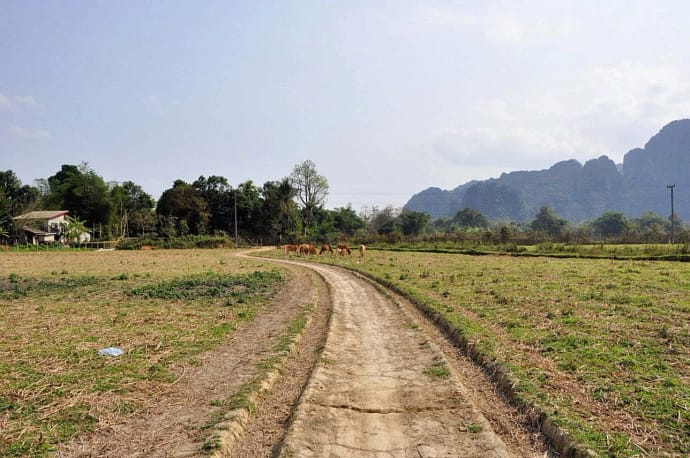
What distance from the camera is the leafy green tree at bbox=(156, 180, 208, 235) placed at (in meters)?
77.3

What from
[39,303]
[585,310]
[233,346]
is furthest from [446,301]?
[39,303]

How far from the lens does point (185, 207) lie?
77.8 meters

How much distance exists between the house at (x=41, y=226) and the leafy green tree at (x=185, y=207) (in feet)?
49.0

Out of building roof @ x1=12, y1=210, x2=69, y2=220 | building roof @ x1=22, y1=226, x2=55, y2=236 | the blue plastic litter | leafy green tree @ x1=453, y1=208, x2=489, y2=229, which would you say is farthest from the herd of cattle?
leafy green tree @ x1=453, y1=208, x2=489, y2=229

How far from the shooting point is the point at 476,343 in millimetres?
9047

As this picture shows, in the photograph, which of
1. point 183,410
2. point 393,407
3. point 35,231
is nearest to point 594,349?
point 393,407

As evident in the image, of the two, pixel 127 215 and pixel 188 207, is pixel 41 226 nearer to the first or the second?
pixel 127 215

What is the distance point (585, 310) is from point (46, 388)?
1186 centimetres

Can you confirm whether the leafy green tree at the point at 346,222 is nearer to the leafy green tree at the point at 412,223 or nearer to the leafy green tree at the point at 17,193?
the leafy green tree at the point at 412,223

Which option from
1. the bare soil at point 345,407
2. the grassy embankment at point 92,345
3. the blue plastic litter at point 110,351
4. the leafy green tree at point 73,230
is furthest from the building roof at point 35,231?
the bare soil at point 345,407

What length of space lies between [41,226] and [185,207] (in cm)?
2179

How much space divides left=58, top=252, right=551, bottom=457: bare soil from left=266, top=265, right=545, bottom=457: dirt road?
13 millimetres

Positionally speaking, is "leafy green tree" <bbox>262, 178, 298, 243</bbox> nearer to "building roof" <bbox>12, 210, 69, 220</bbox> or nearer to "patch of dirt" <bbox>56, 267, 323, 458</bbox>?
"building roof" <bbox>12, 210, 69, 220</bbox>

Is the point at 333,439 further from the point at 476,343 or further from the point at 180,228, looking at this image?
the point at 180,228
